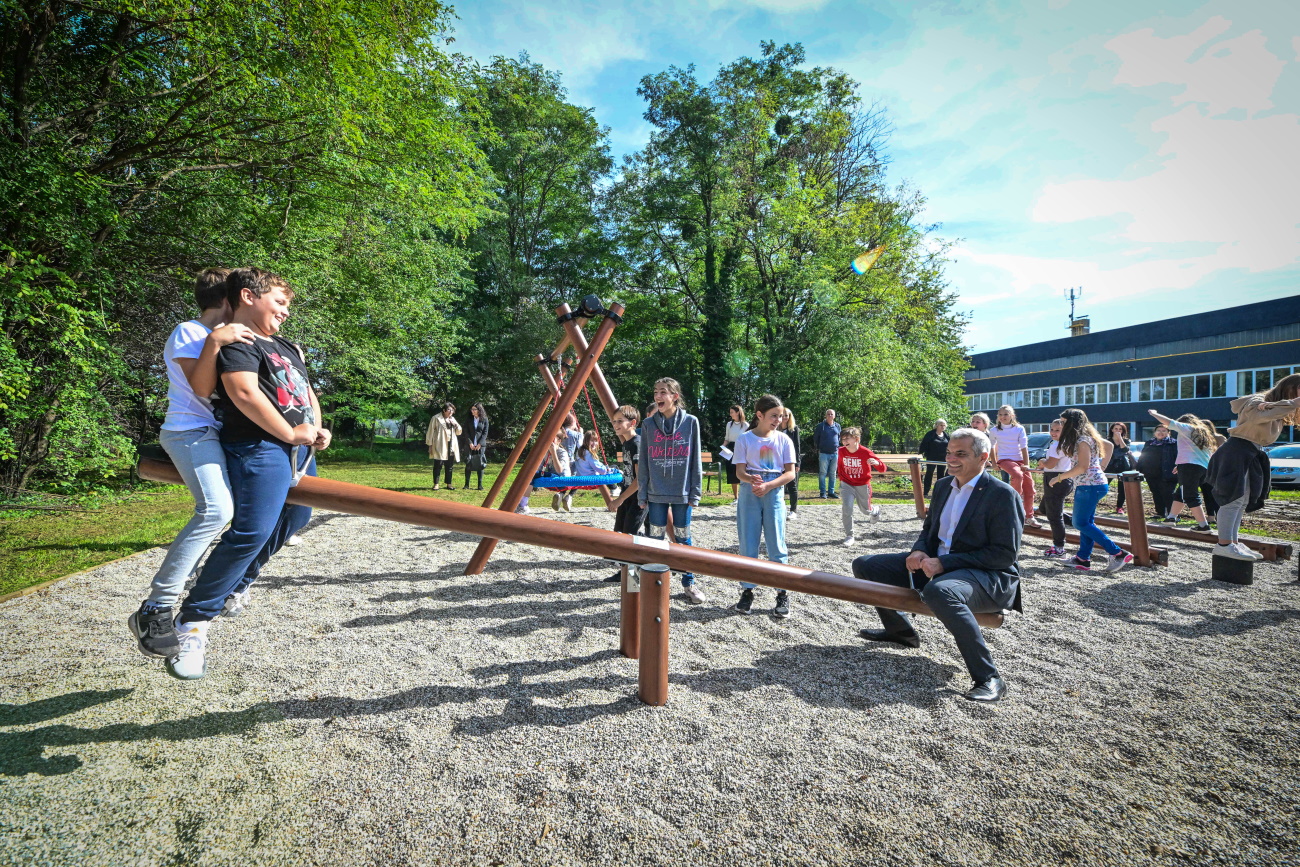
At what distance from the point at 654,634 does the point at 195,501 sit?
2.22 meters

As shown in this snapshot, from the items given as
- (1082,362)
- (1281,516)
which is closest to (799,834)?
(1281,516)

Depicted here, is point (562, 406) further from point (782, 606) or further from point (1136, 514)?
point (1136, 514)

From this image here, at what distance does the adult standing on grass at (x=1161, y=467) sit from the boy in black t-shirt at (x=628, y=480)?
9405 mm

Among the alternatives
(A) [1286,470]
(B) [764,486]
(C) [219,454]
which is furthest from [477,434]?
(A) [1286,470]

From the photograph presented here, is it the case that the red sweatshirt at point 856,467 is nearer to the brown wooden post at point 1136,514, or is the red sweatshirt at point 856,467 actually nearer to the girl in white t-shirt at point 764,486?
the brown wooden post at point 1136,514

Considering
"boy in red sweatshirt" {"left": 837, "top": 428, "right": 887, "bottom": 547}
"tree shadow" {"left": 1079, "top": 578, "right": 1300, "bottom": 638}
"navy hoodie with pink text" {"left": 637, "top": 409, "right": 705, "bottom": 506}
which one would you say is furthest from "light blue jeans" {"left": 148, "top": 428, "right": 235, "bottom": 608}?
"boy in red sweatshirt" {"left": 837, "top": 428, "right": 887, "bottom": 547}

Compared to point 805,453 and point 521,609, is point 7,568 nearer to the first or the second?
point 521,609

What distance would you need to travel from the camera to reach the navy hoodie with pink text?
5191 millimetres

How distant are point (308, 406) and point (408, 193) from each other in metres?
10.0

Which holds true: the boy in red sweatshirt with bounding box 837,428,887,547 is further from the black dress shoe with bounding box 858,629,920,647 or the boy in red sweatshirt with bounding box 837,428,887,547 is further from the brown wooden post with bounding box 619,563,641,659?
the brown wooden post with bounding box 619,563,641,659

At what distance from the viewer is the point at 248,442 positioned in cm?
262

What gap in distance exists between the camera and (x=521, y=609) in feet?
16.7

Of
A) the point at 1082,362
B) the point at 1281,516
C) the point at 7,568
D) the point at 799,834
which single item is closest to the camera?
the point at 799,834

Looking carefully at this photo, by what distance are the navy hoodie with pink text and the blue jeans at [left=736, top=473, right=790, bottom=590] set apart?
44cm
